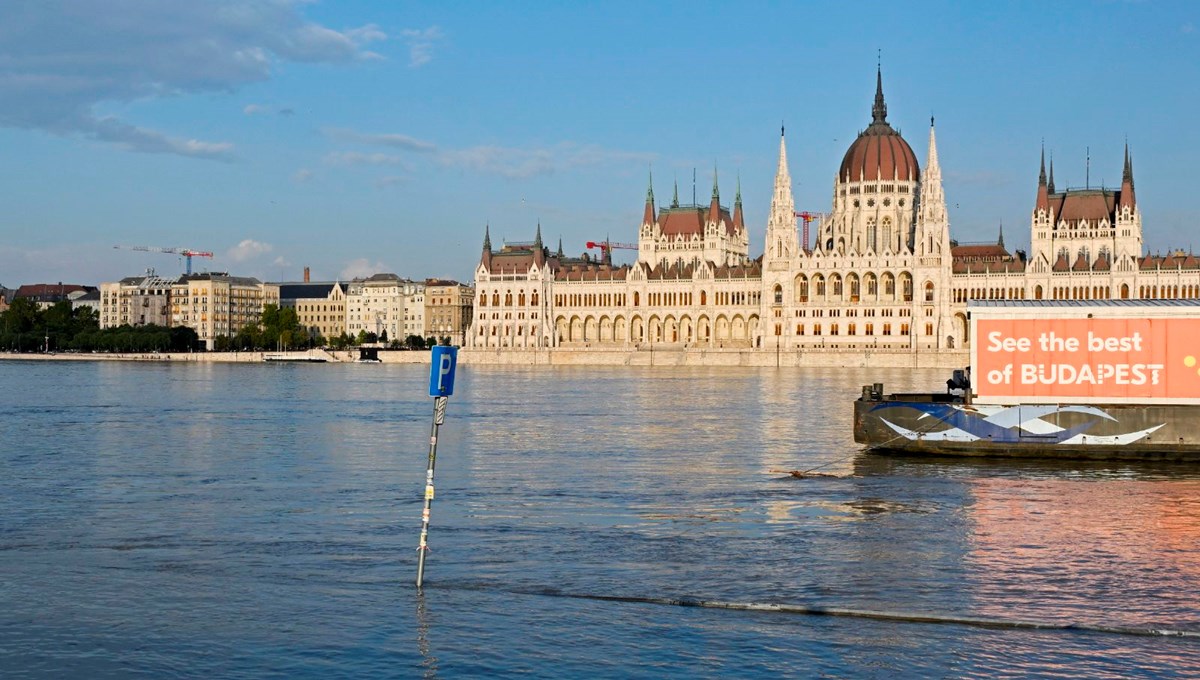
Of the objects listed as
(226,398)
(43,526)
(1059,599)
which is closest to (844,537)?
(1059,599)

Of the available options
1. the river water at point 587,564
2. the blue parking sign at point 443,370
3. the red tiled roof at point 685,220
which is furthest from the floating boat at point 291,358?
the blue parking sign at point 443,370

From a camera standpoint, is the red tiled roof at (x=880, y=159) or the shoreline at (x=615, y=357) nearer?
the shoreline at (x=615, y=357)

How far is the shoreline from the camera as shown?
141m

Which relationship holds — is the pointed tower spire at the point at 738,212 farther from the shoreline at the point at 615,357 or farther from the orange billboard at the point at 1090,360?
the orange billboard at the point at 1090,360

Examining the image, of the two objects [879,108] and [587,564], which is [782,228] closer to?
[879,108]

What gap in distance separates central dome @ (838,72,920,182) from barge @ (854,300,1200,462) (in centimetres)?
13143

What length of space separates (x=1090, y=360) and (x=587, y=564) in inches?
708

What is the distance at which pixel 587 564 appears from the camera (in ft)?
56.4

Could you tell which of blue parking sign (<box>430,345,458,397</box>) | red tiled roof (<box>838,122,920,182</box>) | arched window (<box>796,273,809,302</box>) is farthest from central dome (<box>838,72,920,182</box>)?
blue parking sign (<box>430,345,458,397</box>)

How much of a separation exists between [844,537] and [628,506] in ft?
15.6

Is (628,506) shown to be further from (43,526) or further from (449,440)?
(449,440)

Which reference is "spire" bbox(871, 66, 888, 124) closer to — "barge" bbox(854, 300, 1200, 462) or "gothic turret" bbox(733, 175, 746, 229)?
"gothic turret" bbox(733, 175, 746, 229)

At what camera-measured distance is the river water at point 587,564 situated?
12734mm

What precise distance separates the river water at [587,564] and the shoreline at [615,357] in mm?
101612
